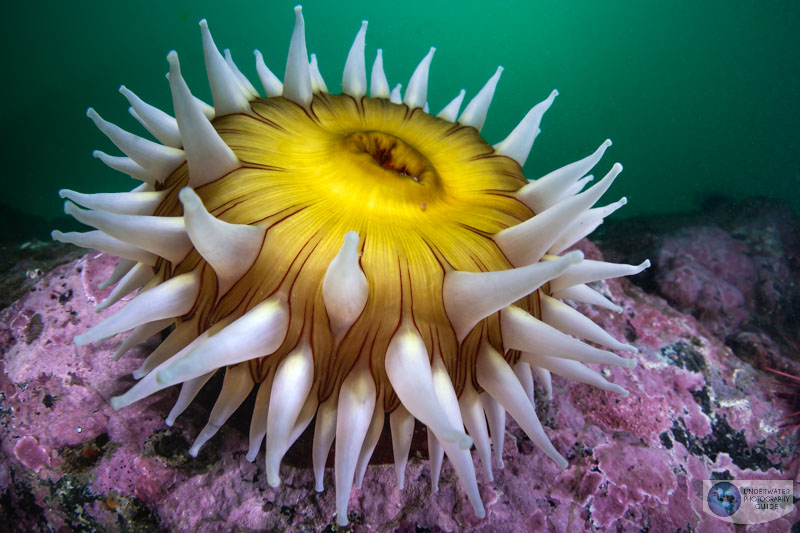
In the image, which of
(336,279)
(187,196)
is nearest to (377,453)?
(336,279)

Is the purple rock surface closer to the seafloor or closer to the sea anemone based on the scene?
the seafloor

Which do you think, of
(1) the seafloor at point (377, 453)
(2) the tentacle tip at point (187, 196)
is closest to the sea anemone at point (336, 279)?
(2) the tentacle tip at point (187, 196)

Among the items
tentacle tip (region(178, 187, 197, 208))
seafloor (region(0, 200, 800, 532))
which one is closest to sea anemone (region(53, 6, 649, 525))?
tentacle tip (region(178, 187, 197, 208))

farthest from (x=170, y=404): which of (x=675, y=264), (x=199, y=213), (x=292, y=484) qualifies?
(x=675, y=264)

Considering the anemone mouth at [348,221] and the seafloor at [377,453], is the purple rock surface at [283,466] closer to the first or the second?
the seafloor at [377,453]

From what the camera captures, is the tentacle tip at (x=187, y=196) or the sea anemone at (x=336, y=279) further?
the sea anemone at (x=336, y=279)

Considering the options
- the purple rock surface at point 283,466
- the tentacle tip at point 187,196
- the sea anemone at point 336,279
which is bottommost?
the purple rock surface at point 283,466

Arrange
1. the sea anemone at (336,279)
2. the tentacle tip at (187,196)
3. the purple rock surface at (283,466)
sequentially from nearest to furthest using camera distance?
1. the tentacle tip at (187,196)
2. the sea anemone at (336,279)
3. the purple rock surface at (283,466)

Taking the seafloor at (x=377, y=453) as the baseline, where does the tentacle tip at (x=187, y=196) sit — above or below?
above
